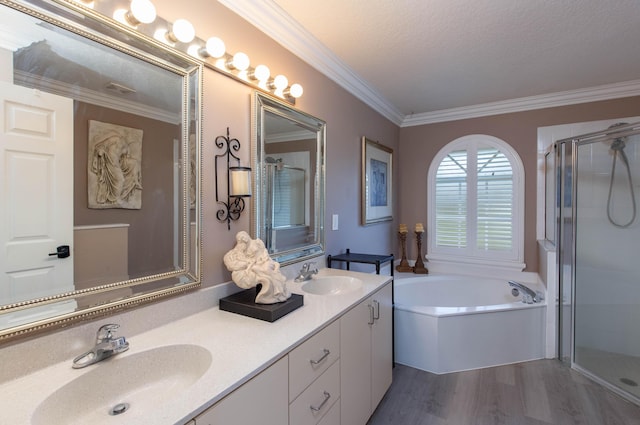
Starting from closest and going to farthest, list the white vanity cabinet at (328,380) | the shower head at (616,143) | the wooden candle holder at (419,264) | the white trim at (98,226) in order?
the white vanity cabinet at (328,380), the white trim at (98,226), the shower head at (616,143), the wooden candle holder at (419,264)

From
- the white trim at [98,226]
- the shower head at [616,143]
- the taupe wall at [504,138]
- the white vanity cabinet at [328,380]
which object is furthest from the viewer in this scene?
the taupe wall at [504,138]

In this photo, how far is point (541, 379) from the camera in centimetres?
221

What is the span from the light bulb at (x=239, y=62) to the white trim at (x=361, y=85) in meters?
0.23

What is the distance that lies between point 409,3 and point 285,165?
1.07 metres

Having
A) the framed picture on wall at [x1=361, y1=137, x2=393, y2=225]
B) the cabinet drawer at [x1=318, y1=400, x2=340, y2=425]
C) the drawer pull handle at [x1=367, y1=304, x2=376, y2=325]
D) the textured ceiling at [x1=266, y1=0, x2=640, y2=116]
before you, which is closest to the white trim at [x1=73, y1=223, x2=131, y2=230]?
the cabinet drawer at [x1=318, y1=400, x2=340, y2=425]

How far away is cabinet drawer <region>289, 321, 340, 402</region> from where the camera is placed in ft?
3.42

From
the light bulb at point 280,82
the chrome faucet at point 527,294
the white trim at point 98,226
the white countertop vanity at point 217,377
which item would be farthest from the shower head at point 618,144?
the white trim at point 98,226

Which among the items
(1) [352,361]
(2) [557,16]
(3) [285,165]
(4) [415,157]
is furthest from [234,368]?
(4) [415,157]

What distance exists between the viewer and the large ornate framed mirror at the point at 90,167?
32.6 inches

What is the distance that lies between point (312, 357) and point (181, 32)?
132 cm

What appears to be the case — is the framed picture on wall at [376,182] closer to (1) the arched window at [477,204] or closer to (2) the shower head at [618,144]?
(1) the arched window at [477,204]

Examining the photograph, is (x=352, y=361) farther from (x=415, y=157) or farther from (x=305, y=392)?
(x=415, y=157)

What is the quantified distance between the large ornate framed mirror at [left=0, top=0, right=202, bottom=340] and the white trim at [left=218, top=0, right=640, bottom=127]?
578 millimetres

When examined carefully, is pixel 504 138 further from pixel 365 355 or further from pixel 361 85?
pixel 365 355
